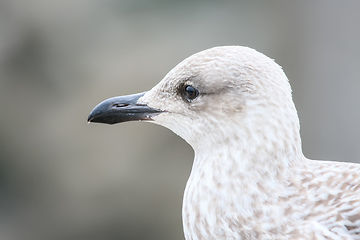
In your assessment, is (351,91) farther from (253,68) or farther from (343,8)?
(253,68)

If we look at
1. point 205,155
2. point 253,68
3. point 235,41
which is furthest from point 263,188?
point 235,41

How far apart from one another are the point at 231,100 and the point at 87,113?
2560mm

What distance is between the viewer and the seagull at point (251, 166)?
56.0 inches

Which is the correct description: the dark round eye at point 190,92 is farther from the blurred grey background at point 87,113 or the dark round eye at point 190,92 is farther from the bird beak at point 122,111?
the blurred grey background at point 87,113

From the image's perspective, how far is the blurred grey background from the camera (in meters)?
3.89

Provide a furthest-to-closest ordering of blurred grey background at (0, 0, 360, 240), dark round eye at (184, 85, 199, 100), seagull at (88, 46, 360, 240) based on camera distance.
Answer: blurred grey background at (0, 0, 360, 240), dark round eye at (184, 85, 199, 100), seagull at (88, 46, 360, 240)

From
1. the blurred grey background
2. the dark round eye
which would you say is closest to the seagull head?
the dark round eye

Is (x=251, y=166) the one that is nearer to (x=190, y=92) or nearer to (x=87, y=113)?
(x=190, y=92)

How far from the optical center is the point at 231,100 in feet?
4.97

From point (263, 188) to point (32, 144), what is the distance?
Answer: 2913mm

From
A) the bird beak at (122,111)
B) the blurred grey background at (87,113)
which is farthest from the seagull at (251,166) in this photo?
the blurred grey background at (87,113)

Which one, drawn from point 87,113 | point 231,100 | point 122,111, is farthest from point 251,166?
point 87,113

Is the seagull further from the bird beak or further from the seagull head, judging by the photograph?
the bird beak

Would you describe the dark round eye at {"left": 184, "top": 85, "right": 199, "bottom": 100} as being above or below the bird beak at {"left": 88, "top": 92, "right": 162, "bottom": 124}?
above
